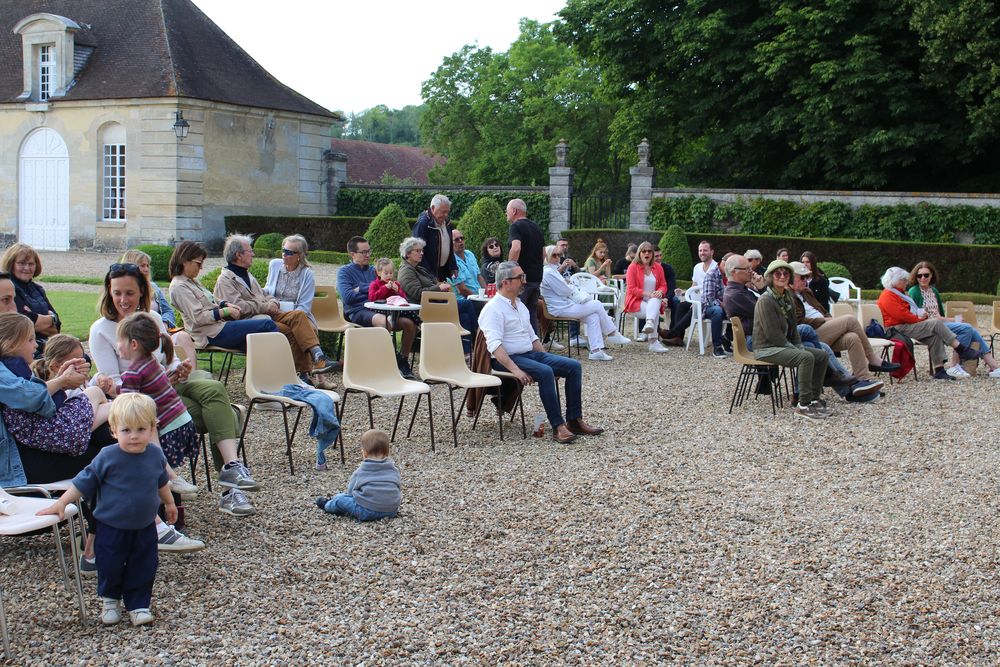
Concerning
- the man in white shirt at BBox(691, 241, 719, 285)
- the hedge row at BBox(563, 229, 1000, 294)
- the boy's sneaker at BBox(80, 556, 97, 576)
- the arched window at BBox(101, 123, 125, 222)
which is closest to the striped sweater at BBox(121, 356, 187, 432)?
the boy's sneaker at BBox(80, 556, 97, 576)

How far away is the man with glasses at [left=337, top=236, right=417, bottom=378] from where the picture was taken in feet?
33.2

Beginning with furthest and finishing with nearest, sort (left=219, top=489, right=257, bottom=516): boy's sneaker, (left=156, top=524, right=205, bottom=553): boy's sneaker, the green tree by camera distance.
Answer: the green tree < (left=219, top=489, right=257, bottom=516): boy's sneaker < (left=156, top=524, right=205, bottom=553): boy's sneaker

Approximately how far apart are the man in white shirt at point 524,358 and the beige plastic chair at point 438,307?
6.94 feet

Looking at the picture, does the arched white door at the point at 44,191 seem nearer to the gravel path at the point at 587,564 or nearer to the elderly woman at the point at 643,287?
the elderly woman at the point at 643,287

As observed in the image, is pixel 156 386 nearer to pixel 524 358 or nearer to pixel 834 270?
pixel 524 358

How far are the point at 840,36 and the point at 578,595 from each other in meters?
23.7

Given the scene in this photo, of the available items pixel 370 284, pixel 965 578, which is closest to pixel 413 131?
pixel 370 284

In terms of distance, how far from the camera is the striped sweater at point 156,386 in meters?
5.30

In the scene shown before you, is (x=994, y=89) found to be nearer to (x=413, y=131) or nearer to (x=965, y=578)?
(x=965, y=578)

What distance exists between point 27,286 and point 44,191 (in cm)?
2548

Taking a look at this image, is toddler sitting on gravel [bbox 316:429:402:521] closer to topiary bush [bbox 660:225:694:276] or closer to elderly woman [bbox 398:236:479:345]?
elderly woman [bbox 398:236:479:345]

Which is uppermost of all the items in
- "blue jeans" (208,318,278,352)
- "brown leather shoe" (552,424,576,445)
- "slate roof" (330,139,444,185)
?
"slate roof" (330,139,444,185)

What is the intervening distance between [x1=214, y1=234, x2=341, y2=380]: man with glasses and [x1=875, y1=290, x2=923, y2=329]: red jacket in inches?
232

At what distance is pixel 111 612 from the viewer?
4.20 metres
